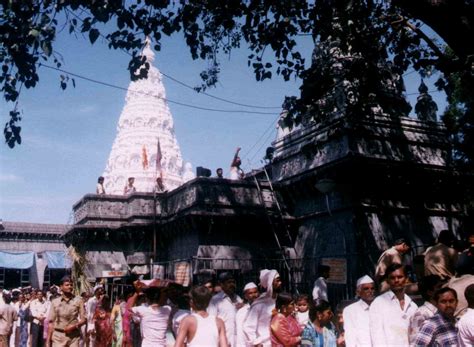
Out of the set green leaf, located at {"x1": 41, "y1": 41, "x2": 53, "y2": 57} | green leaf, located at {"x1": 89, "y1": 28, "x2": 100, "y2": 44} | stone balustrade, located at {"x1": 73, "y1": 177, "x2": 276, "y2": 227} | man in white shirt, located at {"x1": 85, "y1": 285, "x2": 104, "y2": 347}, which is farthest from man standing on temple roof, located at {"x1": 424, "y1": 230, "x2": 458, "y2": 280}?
stone balustrade, located at {"x1": 73, "y1": 177, "x2": 276, "y2": 227}

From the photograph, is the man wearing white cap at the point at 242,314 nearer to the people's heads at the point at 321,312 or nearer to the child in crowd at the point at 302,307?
the child in crowd at the point at 302,307

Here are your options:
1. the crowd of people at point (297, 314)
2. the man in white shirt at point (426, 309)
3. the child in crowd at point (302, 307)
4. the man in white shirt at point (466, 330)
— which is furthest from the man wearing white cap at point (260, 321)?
the man in white shirt at point (466, 330)

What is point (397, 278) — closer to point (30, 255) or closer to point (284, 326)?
point (284, 326)

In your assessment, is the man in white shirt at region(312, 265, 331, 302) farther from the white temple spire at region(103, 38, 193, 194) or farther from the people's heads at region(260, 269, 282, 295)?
the white temple spire at region(103, 38, 193, 194)

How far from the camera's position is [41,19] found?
8.57m

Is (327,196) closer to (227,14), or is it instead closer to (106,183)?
(227,14)

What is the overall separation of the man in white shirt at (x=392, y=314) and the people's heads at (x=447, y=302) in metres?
0.72

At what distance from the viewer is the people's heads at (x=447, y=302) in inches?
215

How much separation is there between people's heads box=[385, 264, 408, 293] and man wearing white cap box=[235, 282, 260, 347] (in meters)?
2.62

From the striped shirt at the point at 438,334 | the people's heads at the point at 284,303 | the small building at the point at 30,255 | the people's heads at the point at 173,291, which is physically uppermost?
the small building at the point at 30,255

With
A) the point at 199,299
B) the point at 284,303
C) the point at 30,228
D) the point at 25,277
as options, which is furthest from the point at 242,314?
the point at 30,228

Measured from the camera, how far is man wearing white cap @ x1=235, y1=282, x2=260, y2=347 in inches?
327

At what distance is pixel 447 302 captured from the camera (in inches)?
215

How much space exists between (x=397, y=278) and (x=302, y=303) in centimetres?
292
